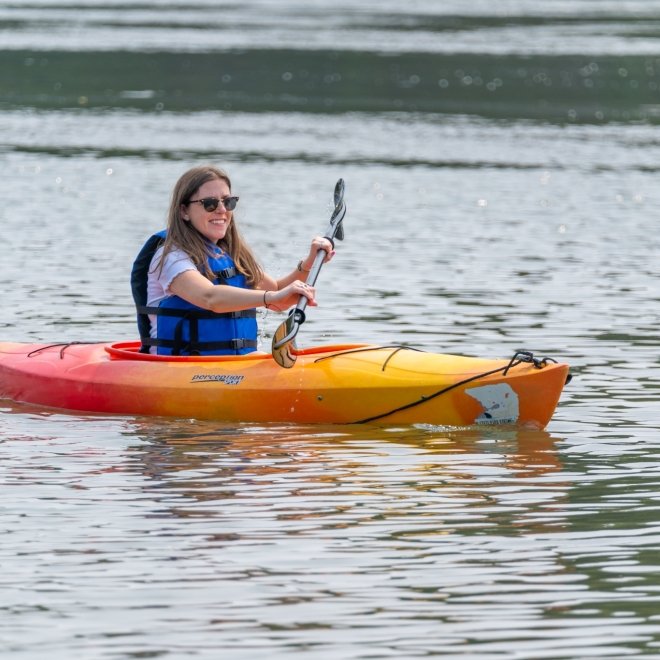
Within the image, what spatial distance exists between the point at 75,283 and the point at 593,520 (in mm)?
8166

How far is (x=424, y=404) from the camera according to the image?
8.99 m

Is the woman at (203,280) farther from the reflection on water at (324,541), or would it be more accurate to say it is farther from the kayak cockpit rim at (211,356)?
the reflection on water at (324,541)

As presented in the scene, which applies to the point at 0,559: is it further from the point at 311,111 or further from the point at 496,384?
the point at 311,111

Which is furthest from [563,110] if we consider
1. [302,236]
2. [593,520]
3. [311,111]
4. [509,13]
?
[509,13]

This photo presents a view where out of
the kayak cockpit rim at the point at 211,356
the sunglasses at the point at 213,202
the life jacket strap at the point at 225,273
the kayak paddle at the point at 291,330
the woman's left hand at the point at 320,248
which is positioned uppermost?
the sunglasses at the point at 213,202

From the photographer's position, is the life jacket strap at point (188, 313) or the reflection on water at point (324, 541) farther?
the life jacket strap at point (188, 313)

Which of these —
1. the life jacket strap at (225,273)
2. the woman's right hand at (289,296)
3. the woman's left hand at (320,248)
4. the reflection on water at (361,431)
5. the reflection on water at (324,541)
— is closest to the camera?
the reflection on water at (324,541)

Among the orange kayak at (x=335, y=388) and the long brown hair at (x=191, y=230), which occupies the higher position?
the long brown hair at (x=191, y=230)

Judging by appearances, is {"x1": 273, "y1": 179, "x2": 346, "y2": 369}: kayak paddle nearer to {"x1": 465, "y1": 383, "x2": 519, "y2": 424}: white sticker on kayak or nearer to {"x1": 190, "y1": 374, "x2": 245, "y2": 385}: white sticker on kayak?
{"x1": 190, "y1": 374, "x2": 245, "y2": 385}: white sticker on kayak

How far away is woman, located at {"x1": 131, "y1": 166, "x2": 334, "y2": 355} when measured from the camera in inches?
356

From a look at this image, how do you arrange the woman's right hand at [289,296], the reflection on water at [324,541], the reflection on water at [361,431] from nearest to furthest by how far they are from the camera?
the reflection on water at [324,541], the reflection on water at [361,431], the woman's right hand at [289,296]

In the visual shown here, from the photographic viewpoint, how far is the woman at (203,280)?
9055mm

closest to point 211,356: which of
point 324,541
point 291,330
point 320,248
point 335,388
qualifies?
point 291,330

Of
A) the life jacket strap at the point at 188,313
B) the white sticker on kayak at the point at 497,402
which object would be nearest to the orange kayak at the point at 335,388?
the white sticker on kayak at the point at 497,402
